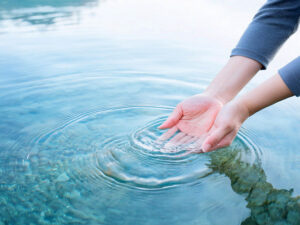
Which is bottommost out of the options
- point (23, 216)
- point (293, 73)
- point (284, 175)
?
point (23, 216)

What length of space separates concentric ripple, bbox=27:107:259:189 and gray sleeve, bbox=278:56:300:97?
0.58m

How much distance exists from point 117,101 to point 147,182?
1171 millimetres

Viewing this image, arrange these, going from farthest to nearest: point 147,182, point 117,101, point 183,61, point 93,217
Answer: point 183,61
point 117,101
point 147,182
point 93,217

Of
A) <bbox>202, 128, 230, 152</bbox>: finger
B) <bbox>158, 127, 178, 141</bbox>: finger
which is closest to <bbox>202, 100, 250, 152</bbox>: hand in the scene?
<bbox>202, 128, 230, 152</bbox>: finger

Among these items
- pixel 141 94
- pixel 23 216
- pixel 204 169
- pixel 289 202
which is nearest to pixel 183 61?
pixel 141 94

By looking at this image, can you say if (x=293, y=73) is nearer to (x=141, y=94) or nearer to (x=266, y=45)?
(x=266, y=45)

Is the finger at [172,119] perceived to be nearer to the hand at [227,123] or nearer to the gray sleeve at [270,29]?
the hand at [227,123]

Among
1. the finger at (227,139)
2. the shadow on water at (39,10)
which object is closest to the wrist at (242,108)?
the finger at (227,139)

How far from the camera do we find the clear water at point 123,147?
5.28ft

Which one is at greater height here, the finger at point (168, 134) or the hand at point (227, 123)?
the hand at point (227, 123)

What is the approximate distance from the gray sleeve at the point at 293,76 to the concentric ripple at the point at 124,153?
0.58m

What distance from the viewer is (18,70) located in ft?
11.3

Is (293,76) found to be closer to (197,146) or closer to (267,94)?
(267,94)

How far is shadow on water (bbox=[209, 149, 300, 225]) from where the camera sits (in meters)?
1.52
